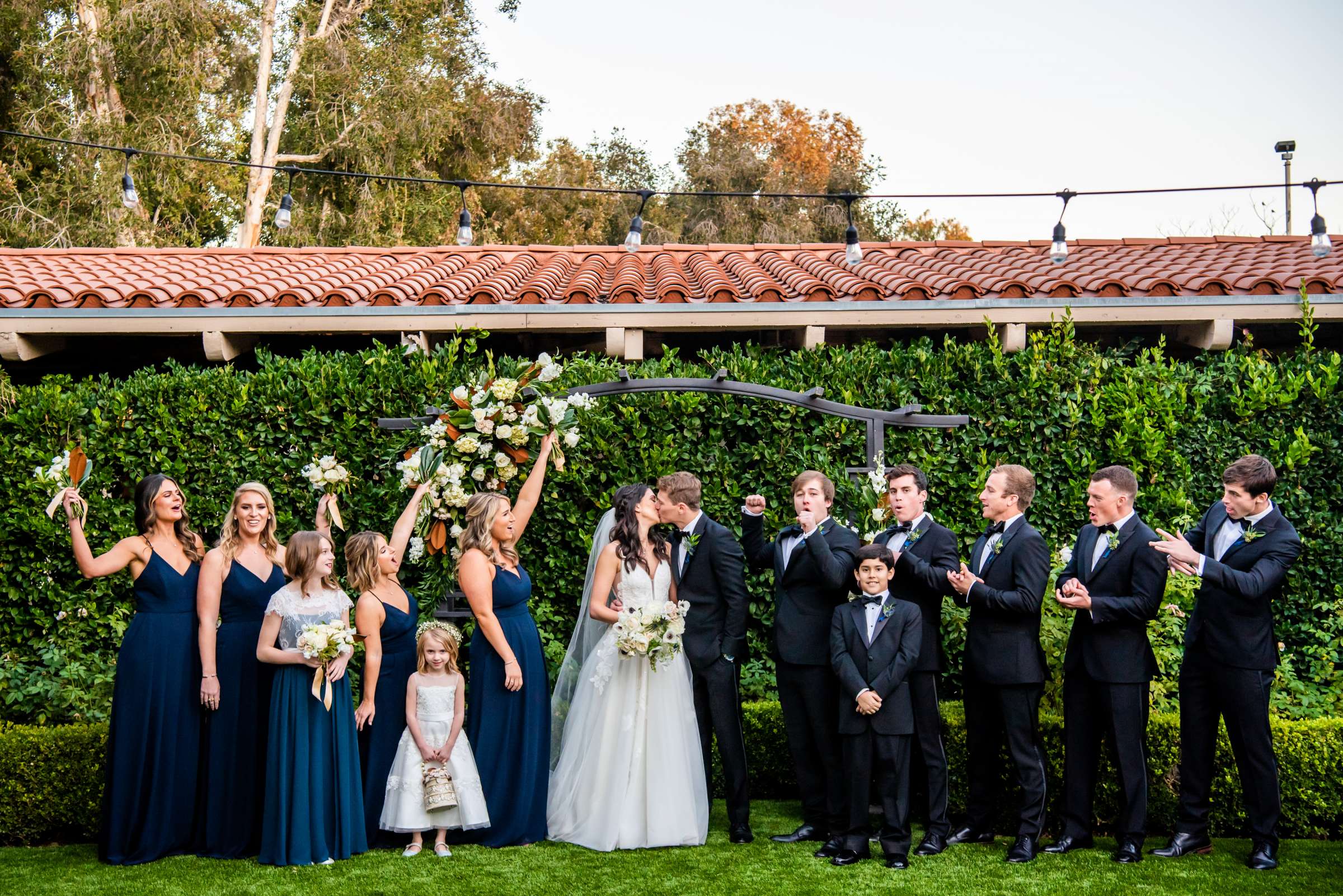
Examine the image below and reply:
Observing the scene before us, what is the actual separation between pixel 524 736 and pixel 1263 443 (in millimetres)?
5113

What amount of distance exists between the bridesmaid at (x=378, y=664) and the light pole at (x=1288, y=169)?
6.75 meters

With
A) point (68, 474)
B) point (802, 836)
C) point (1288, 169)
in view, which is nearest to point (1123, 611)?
point (802, 836)

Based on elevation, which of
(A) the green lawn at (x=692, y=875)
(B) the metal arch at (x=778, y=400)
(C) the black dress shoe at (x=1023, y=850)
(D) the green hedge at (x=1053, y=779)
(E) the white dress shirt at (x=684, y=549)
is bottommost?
(A) the green lawn at (x=692, y=875)

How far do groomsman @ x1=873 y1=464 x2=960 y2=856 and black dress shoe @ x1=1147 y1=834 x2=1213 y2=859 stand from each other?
3.30ft

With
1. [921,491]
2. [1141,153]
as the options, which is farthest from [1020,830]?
[1141,153]

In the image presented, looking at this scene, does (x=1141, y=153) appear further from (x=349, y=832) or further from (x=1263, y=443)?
(x=349, y=832)

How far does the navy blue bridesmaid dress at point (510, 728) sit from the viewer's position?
18.8ft

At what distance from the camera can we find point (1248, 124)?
1664 cm

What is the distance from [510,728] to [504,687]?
0.21 metres

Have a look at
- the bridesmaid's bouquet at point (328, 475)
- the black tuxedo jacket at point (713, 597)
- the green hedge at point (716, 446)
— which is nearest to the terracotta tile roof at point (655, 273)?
the green hedge at point (716, 446)

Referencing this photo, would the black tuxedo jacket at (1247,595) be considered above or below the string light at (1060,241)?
below

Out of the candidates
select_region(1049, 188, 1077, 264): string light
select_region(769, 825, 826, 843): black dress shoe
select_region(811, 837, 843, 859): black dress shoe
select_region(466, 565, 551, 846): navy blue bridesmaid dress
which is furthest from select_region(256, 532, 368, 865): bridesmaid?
select_region(1049, 188, 1077, 264): string light

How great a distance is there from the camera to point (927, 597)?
5.75m

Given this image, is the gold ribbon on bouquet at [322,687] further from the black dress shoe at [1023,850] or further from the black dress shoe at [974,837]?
the black dress shoe at [1023,850]
